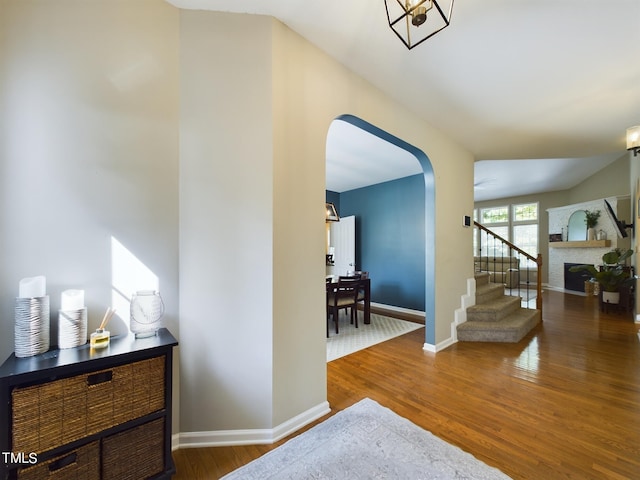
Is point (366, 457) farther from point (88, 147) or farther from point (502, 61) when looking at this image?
point (502, 61)

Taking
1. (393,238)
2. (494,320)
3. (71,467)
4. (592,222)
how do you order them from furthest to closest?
(592,222), (393,238), (494,320), (71,467)

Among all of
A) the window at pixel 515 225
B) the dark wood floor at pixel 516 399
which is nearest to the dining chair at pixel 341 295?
the dark wood floor at pixel 516 399

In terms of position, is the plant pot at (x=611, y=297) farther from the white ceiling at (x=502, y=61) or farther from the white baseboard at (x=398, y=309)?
the white baseboard at (x=398, y=309)

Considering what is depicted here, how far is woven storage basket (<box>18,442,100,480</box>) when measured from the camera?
1.04 meters

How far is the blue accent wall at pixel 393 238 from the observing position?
528cm

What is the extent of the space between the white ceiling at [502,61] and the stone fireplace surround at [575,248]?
4.61 metres

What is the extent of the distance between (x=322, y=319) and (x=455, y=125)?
2916 millimetres

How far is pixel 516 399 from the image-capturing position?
219 cm

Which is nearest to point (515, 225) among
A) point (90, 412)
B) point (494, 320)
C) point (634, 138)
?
point (494, 320)

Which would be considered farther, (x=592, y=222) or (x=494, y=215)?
(x=494, y=215)

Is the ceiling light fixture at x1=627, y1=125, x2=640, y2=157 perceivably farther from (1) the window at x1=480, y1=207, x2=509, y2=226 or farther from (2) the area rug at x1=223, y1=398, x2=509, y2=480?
(1) the window at x1=480, y1=207, x2=509, y2=226

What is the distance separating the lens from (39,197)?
51.9 inches

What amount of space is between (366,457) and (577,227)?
31.1ft

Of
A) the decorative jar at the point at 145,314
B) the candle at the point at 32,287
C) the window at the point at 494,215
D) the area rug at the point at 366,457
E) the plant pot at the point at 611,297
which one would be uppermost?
the window at the point at 494,215
